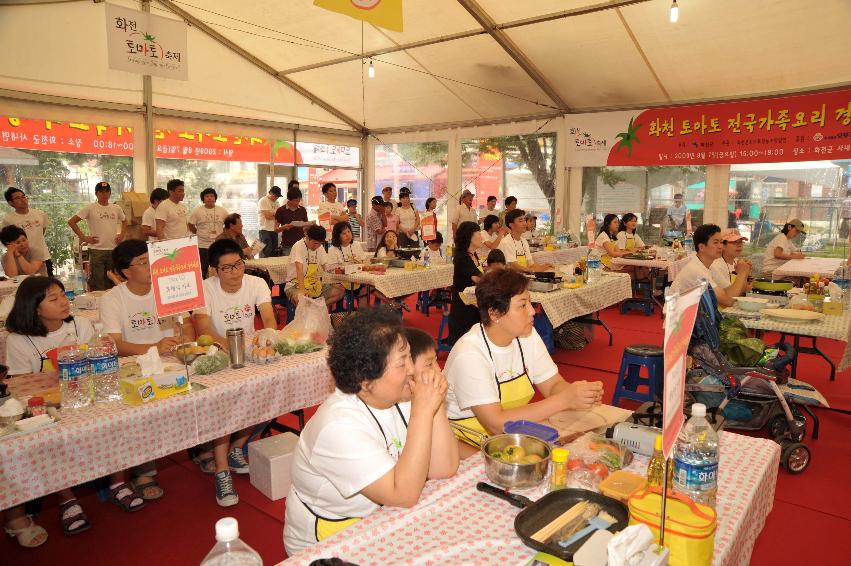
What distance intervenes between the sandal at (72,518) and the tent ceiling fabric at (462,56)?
24.5 feet

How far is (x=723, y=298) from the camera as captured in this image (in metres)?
4.62

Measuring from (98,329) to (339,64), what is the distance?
8264 millimetres

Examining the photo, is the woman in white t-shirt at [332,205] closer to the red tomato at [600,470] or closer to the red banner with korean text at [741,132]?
the red banner with korean text at [741,132]

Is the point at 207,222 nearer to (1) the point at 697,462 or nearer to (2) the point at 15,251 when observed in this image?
(2) the point at 15,251

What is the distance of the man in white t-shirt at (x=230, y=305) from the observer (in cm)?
348

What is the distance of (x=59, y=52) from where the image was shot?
851 cm

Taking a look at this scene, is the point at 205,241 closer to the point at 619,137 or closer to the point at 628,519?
the point at 619,137

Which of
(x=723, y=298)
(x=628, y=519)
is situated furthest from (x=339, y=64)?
(x=628, y=519)

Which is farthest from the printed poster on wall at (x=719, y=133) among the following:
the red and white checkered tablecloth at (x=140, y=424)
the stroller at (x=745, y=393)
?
the red and white checkered tablecloth at (x=140, y=424)

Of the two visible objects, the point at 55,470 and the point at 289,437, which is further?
the point at 289,437

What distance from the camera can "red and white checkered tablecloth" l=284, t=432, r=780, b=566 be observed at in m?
1.40

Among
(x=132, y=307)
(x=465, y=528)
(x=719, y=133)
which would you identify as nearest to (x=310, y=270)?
(x=132, y=307)

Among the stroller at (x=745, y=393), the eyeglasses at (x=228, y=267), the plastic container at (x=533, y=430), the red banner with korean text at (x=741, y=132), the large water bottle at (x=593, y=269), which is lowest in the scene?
the stroller at (x=745, y=393)

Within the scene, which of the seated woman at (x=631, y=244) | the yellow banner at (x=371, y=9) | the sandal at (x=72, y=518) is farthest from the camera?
the seated woman at (x=631, y=244)
